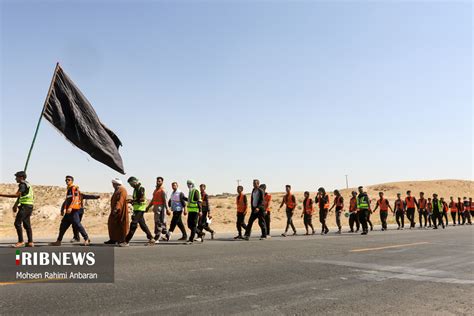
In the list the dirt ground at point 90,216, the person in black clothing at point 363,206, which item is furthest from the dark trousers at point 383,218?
the person in black clothing at point 363,206

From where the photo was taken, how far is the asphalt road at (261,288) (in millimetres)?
4584

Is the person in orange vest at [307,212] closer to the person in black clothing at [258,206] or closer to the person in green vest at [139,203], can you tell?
the person in black clothing at [258,206]

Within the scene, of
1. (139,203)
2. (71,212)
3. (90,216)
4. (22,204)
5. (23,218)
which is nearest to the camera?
(23,218)

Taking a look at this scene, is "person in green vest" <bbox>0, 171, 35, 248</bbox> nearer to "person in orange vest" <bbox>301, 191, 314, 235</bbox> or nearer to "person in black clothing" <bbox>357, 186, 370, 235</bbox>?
"person in orange vest" <bbox>301, 191, 314, 235</bbox>

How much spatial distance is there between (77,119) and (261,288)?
8001 millimetres

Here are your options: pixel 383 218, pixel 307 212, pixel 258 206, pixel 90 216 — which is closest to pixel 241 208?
pixel 258 206

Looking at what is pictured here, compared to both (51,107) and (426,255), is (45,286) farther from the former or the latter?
(426,255)

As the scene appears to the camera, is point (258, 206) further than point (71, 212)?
Yes

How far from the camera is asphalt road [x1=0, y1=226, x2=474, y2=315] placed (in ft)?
15.0

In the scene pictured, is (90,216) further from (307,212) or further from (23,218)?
(23,218)

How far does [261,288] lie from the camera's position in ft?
18.6

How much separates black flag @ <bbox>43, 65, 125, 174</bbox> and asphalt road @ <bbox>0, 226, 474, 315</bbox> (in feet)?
12.5

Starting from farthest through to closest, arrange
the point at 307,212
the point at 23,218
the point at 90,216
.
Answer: the point at 90,216, the point at 307,212, the point at 23,218

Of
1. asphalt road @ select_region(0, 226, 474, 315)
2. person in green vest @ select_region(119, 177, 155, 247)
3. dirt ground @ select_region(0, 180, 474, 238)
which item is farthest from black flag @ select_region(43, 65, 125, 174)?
dirt ground @ select_region(0, 180, 474, 238)
